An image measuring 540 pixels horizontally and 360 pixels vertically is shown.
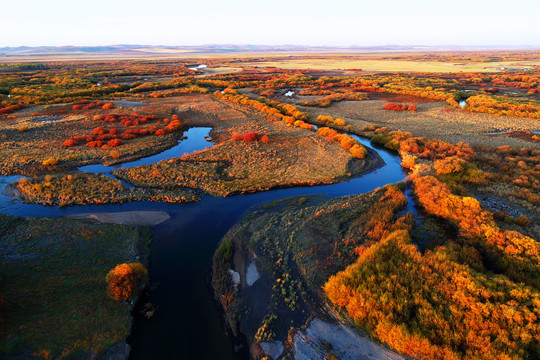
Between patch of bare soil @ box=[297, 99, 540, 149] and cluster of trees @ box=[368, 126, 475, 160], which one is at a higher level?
patch of bare soil @ box=[297, 99, 540, 149]

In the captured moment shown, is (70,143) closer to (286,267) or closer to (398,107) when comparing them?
(286,267)

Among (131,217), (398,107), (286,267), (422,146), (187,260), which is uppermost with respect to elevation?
(398,107)

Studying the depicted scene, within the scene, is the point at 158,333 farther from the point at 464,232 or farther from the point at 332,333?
the point at 464,232

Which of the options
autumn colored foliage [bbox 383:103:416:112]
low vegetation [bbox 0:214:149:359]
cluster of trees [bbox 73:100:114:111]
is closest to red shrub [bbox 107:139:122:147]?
low vegetation [bbox 0:214:149:359]

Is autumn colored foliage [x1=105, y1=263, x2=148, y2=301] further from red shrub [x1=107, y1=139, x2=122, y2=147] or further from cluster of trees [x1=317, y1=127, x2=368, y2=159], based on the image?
cluster of trees [x1=317, y1=127, x2=368, y2=159]

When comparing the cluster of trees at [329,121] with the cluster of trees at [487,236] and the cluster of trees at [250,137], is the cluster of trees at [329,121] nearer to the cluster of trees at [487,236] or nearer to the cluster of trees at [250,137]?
the cluster of trees at [250,137]

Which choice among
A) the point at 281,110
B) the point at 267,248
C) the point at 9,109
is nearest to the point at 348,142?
the point at 267,248

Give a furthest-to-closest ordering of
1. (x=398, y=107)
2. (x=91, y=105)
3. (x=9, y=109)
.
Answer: (x=398, y=107) < (x=91, y=105) < (x=9, y=109)
